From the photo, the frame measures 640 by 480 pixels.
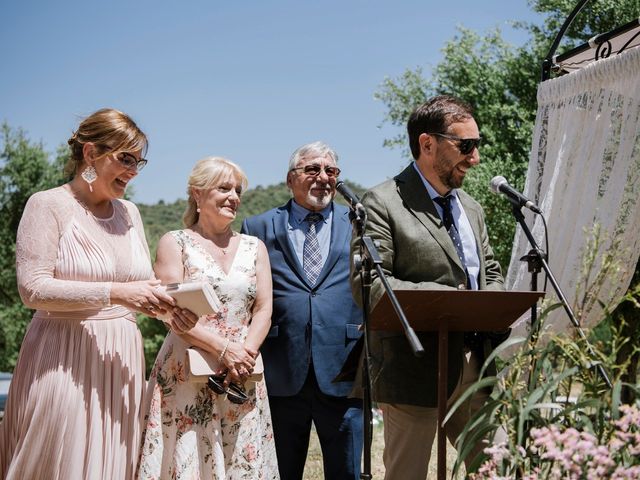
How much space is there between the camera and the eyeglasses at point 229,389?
13.1 ft

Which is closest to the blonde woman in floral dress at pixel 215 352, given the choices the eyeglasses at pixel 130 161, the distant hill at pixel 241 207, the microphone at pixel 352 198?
the eyeglasses at pixel 130 161

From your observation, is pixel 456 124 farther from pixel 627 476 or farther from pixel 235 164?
pixel 627 476

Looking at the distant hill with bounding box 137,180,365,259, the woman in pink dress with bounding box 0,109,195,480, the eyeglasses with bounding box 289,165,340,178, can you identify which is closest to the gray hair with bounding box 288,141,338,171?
the eyeglasses with bounding box 289,165,340,178

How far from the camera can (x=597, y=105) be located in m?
5.10

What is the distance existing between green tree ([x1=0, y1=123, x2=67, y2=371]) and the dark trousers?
1945 centimetres

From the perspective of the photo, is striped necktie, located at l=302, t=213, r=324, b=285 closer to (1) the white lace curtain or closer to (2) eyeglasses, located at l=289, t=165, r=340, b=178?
(2) eyeglasses, located at l=289, t=165, r=340, b=178

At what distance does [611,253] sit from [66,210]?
2.40 metres

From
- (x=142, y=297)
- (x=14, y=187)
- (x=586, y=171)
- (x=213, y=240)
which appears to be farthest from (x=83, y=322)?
(x=14, y=187)

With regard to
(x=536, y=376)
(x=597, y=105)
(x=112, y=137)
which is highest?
(x=597, y=105)

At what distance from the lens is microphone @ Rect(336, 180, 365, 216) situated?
3273mm

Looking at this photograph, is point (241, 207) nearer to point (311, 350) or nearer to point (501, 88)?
point (501, 88)

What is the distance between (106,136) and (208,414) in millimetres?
1529

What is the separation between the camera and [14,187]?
76.9ft

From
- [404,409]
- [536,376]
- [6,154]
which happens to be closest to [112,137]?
[404,409]
